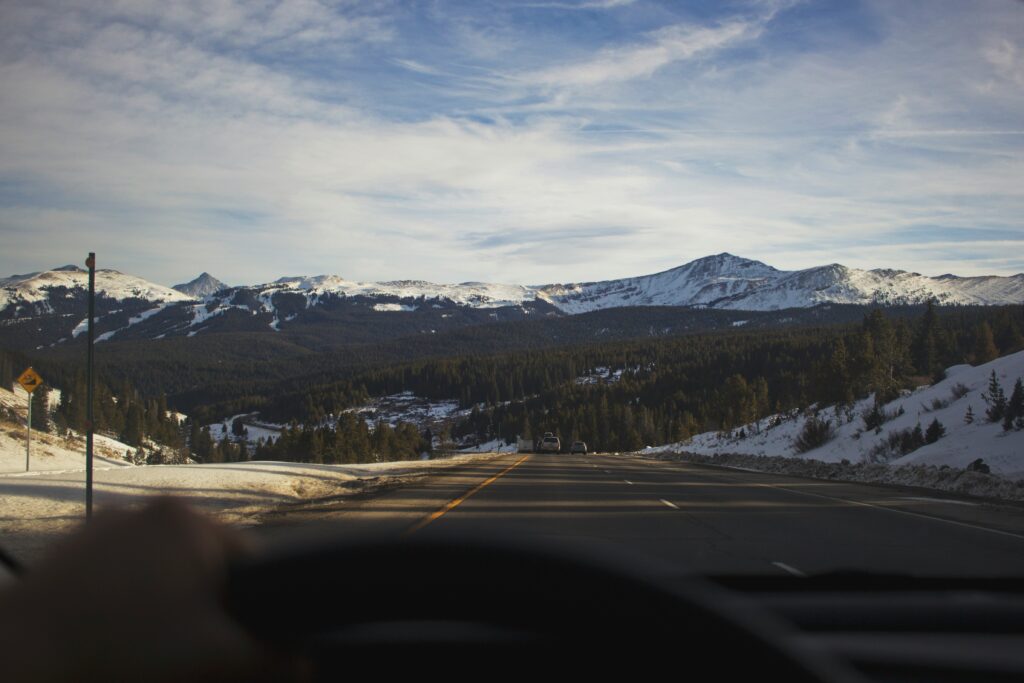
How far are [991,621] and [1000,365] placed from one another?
43.7 metres

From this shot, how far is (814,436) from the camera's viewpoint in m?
47.3

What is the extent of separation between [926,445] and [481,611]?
3522 centimetres

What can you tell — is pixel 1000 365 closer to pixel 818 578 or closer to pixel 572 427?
pixel 818 578

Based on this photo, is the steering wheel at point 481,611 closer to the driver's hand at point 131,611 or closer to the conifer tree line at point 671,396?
the driver's hand at point 131,611

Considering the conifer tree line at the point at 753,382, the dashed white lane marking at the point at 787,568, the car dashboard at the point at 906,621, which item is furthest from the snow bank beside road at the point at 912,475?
the conifer tree line at the point at 753,382

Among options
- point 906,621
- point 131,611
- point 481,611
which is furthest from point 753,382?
point 131,611

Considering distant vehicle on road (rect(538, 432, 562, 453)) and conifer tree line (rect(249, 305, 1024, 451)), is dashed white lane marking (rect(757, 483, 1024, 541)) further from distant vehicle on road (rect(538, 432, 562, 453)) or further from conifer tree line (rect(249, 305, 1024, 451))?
distant vehicle on road (rect(538, 432, 562, 453))

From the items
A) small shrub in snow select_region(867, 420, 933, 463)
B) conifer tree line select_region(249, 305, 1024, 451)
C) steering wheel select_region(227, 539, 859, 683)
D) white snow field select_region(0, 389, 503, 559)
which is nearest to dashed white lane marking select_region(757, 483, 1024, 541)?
white snow field select_region(0, 389, 503, 559)

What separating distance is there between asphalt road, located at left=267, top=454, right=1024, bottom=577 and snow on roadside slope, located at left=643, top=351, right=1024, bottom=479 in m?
6.80

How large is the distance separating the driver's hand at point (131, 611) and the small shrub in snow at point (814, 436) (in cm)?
4894

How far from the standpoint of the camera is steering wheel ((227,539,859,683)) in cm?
117

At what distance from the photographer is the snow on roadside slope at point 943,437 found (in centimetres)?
2678

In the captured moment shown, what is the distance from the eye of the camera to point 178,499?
1.30 meters

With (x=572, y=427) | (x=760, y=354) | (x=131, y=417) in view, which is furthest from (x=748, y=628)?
(x=760, y=354)
